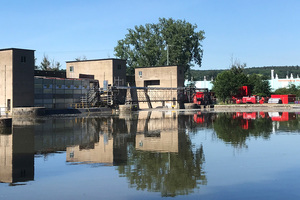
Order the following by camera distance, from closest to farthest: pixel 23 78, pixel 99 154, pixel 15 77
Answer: pixel 99 154 < pixel 15 77 < pixel 23 78

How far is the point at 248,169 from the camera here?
505 inches

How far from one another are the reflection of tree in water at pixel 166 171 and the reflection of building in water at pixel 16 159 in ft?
10.7

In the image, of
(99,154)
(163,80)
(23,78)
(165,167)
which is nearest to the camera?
(165,167)

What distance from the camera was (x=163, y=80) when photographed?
77562mm

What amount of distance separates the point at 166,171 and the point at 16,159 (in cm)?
660

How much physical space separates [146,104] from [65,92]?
72.7ft

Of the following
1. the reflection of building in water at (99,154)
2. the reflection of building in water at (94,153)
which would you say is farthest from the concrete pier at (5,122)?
the reflection of building in water at (99,154)

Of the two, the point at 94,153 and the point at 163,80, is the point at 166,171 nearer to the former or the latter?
the point at 94,153

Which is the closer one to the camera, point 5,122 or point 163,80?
point 5,122

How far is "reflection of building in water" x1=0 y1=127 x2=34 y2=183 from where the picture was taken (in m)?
12.3

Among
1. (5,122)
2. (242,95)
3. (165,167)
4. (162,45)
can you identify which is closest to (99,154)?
(165,167)

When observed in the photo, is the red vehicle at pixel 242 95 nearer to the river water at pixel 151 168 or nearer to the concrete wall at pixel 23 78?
the concrete wall at pixel 23 78

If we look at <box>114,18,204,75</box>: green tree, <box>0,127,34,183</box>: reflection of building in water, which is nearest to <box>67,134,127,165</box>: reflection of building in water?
<box>0,127,34,183</box>: reflection of building in water

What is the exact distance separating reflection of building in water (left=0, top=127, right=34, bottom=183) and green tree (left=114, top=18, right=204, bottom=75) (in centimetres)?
8092
